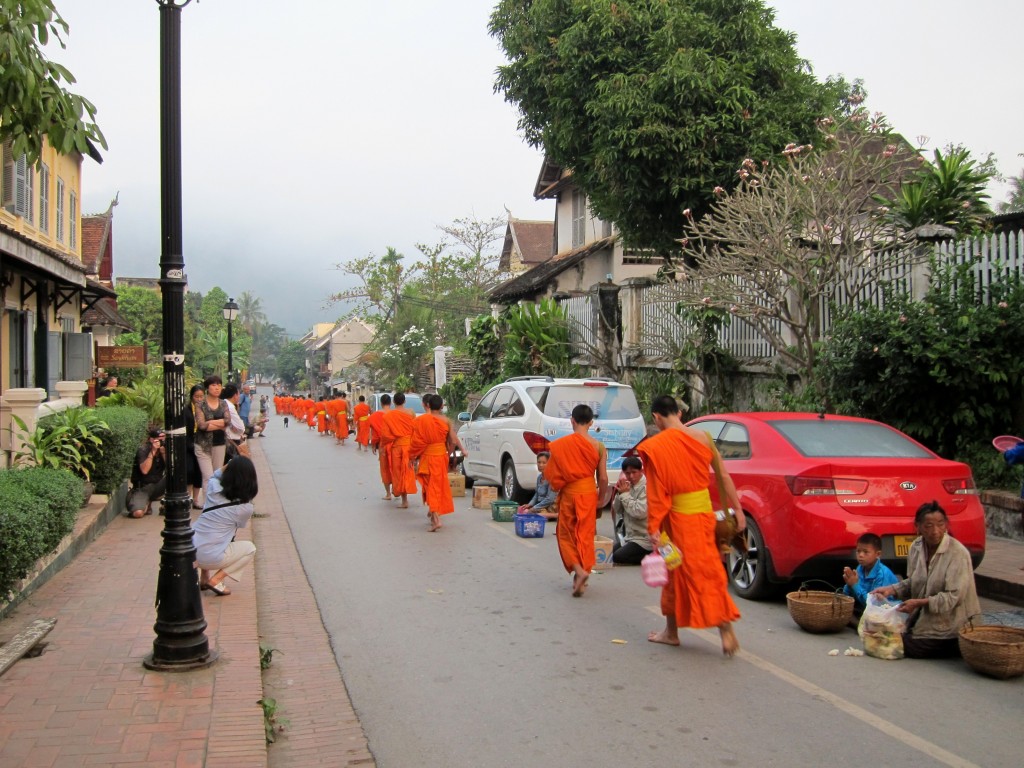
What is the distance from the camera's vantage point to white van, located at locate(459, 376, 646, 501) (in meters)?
13.9

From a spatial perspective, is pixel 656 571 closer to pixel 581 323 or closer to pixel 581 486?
pixel 581 486

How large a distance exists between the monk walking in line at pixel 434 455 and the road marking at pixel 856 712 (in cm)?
610

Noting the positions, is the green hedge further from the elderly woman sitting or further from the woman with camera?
the elderly woman sitting

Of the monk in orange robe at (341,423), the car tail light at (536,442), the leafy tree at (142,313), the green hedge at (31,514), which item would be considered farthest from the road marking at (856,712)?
the leafy tree at (142,313)

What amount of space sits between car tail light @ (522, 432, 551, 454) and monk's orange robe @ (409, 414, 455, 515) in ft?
4.32

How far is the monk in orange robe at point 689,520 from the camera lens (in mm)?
6750

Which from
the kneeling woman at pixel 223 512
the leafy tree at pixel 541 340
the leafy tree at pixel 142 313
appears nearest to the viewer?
the kneeling woman at pixel 223 512

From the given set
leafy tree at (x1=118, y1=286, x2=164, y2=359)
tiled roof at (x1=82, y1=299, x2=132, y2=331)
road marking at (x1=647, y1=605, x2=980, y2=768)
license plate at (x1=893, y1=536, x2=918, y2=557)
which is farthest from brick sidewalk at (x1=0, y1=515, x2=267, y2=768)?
leafy tree at (x1=118, y1=286, x2=164, y2=359)

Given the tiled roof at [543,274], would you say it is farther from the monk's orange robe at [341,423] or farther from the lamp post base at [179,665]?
the lamp post base at [179,665]

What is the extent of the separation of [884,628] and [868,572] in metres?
0.76

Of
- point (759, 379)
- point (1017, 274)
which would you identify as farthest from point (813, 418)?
point (759, 379)

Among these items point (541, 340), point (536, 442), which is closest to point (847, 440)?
point (536, 442)

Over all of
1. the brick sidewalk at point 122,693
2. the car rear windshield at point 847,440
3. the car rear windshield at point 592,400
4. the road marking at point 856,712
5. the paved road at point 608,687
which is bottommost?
the paved road at point 608,687

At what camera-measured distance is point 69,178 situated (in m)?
23.2
